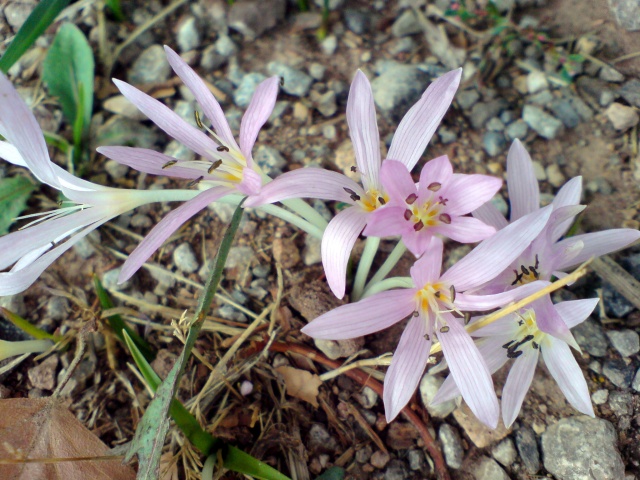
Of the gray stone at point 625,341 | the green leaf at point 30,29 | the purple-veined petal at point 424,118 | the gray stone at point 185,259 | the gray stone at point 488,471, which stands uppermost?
the green leaf at point 30,29

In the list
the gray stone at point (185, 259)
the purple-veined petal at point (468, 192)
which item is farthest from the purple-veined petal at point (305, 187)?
the gray stone at point (185, 259)

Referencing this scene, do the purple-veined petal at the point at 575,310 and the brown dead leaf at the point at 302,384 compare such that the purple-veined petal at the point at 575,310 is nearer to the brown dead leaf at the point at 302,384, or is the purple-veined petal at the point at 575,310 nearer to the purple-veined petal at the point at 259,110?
the brown dead leaf at the point at 302,384

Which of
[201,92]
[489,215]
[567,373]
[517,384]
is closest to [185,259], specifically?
[201,92]

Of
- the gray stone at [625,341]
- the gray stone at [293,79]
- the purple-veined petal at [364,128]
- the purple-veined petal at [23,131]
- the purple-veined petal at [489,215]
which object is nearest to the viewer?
the purple-veined petal at [23,131]

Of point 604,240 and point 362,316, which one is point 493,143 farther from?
point 362,316

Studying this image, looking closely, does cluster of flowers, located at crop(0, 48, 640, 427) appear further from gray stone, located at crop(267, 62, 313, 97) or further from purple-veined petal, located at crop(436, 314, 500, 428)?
gray stone, located at crop(267, 62, 313, 97)

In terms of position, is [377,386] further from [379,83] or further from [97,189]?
[379,83]
